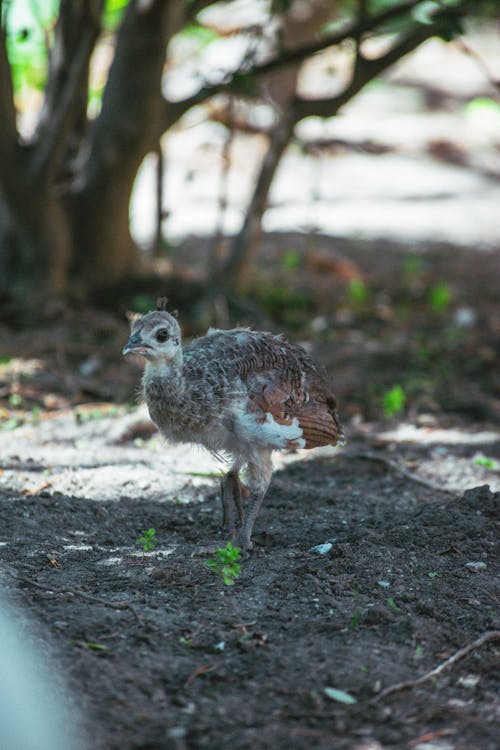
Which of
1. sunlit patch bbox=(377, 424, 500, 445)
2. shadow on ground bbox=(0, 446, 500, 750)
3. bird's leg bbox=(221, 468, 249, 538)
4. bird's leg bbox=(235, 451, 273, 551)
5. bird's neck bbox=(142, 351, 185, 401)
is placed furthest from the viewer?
sunlit patch bbox=(377, 424, 500, 445)

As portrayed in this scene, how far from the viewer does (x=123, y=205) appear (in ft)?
32.8

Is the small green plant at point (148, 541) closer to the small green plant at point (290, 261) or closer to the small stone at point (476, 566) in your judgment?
the small stone at point (476, 566)

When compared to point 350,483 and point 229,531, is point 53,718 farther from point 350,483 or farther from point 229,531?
point 350,483

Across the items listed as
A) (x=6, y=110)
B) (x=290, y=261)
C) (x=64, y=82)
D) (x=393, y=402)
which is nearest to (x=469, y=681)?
(x=393, y=402)

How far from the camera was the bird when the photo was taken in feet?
16.3

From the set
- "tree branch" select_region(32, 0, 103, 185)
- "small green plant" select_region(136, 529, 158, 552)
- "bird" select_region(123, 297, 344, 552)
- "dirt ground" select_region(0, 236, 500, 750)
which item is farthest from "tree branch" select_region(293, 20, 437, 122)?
"small green plant" select_region(136, 529, 158, 552)

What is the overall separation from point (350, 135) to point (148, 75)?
1165cm

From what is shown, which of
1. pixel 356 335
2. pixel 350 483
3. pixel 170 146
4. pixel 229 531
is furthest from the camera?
pixel 170 146

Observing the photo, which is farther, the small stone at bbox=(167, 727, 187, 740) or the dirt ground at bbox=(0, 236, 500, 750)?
the dirt ground at bbox=(0, 236, 500, 750)

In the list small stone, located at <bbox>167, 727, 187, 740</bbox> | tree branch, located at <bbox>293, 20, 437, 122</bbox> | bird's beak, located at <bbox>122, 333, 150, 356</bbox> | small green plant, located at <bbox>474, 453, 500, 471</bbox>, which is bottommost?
small green plant, located at <bbox>474, 453, 500, 471</bbox>

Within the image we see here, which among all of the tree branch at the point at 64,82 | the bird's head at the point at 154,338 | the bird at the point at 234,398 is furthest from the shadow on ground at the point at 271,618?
the tree branch at the point at 64,82

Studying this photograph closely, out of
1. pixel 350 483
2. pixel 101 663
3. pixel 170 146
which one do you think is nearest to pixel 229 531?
pixel 350 483

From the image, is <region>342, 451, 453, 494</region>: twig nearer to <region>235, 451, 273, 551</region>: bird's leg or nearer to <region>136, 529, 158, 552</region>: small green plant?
<region>235, 451, 273, 551</region>: bird's leg

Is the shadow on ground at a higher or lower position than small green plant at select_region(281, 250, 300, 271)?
higher
